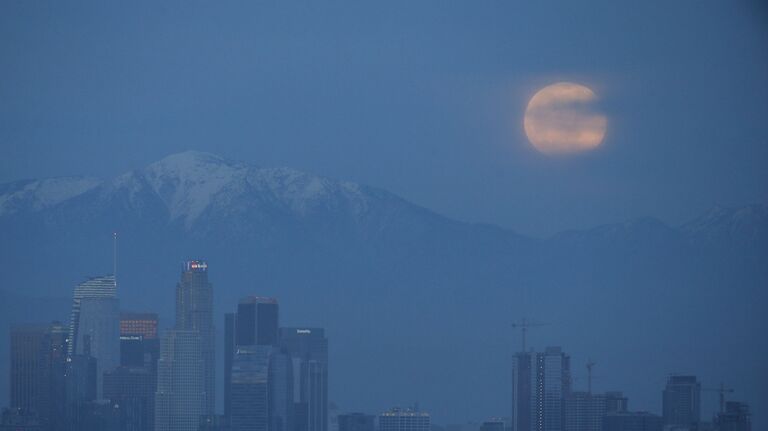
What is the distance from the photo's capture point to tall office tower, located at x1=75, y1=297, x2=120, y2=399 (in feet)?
56.2

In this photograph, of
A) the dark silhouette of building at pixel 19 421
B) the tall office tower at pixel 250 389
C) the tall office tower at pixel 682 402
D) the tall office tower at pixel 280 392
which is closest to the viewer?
the tall office tower at pixel 682 402

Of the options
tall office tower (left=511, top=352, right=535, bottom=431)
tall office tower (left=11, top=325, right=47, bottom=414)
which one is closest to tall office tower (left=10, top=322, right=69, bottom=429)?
tall office tower (left=11, top=325, right=47, bottom=414)

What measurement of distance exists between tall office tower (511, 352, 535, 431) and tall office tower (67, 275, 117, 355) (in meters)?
4.51

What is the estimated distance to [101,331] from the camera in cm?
1777

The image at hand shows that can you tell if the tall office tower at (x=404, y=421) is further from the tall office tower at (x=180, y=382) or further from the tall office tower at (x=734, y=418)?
the tall office tower at (x=734, y=418)

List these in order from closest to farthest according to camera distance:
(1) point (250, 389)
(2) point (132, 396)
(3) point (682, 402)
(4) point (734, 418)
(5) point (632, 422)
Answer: (4) point (734, 418) → (3) point (682, 402) → (5) point (632, 422) → (1) point (250, 389) → (2) point (132, 396)

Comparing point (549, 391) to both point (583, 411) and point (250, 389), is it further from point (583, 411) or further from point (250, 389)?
point (250, 389)

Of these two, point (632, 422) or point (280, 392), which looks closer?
point (632, 422)

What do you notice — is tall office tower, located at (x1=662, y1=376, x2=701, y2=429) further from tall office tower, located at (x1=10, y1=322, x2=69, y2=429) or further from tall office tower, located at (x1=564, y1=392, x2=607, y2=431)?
tall office tower, located at (x1=10, y1=322, x2=69, y2=429)

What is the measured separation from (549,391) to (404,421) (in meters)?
1.46

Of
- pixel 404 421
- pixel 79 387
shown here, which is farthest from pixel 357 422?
pixel 79 387

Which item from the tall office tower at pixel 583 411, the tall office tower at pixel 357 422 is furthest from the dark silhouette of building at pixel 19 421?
the tall office tower at pixel 583 411

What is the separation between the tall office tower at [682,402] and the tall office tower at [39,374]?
605 centimetres

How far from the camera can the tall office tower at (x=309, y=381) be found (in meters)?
16.0
